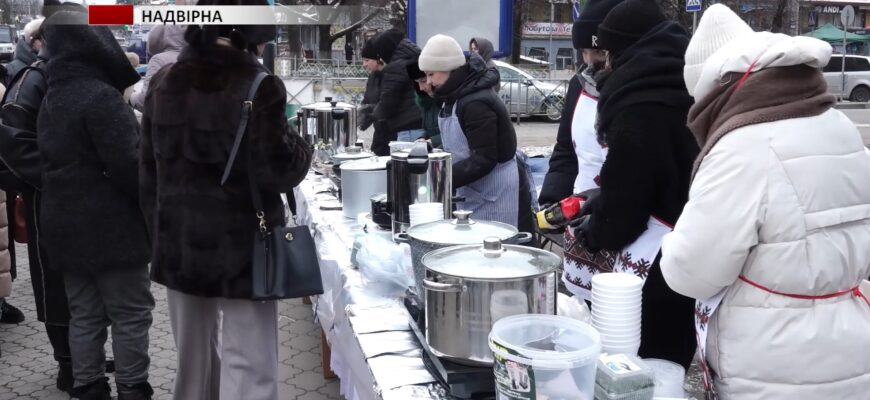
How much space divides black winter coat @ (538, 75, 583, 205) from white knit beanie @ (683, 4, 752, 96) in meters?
1.22

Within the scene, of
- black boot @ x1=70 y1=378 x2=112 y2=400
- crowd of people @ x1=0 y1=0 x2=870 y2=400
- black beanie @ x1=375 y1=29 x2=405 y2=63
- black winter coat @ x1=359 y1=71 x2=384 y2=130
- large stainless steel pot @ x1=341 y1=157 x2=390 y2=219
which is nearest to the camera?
crowd of people @ x1=0 y1=0 x2=870 y2=400

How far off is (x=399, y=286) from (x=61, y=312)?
1.90 meters

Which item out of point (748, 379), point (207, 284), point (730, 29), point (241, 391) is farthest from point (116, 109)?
point (748, 379)

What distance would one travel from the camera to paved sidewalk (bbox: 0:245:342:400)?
3924 mm

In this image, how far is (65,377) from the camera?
388 cm

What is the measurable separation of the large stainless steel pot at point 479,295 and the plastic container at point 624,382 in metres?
0.26

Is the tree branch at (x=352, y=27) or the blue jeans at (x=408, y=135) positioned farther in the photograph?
the tree branch at (x=352, y=27)

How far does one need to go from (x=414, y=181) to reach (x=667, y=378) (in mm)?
1396

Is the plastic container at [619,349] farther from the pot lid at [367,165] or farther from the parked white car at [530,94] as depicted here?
the parked white car at [530,94]

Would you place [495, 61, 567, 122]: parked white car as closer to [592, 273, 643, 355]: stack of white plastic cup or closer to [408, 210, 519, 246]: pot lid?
[408, 210, 519, 246]: pot lid

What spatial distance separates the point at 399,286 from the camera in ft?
8.95

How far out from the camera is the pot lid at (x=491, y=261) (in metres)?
1.80

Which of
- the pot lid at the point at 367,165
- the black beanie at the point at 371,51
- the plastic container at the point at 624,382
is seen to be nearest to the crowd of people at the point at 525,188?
the plastic container at the point at 624,382
